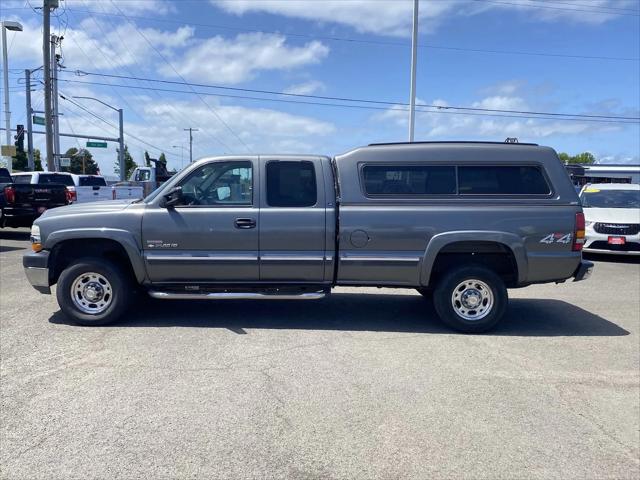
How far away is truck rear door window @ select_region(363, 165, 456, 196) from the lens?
6477 millimetres

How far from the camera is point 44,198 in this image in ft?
50.4

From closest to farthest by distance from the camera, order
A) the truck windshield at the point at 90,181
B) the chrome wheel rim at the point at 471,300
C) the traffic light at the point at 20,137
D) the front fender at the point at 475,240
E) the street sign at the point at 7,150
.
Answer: the front fender at the point at 475,240, the chrome wheel rim at the point at 471,300, the truck windshield at the point at 90,181, the traffic light at the point at 20,137, the street sign at the point at 7,150

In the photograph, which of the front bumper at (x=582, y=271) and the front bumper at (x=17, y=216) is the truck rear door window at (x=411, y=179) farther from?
the front bumper at (x=17, y=216)

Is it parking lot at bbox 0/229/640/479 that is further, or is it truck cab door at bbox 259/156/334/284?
truck cab door at bbox 259/156/334/284

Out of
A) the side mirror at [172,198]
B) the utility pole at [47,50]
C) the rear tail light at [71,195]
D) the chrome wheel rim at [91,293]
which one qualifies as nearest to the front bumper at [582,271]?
the side mirror at [172,198]

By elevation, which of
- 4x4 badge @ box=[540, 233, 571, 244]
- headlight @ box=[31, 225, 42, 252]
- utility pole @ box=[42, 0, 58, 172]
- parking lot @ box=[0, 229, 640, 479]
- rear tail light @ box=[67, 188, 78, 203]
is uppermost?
utility pole @ box=[42, 0, 58, 172]

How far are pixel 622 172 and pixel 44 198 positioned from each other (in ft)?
116

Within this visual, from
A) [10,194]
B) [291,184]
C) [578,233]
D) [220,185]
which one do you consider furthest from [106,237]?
[10,194]

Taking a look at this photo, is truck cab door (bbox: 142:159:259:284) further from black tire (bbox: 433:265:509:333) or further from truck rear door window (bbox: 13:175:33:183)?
truck rear door window (bbox: 13:175:33:183)

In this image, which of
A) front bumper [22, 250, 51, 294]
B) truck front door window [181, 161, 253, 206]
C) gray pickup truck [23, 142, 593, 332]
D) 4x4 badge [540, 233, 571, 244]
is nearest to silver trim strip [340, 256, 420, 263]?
gray pickup truck [23, 142, 593, 332]

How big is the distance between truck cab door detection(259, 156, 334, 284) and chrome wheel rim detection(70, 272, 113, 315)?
1.82 metres

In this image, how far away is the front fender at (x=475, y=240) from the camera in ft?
20.6

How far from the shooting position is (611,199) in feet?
46.3

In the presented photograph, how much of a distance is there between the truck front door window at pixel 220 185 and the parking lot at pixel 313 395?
57.9 inches
